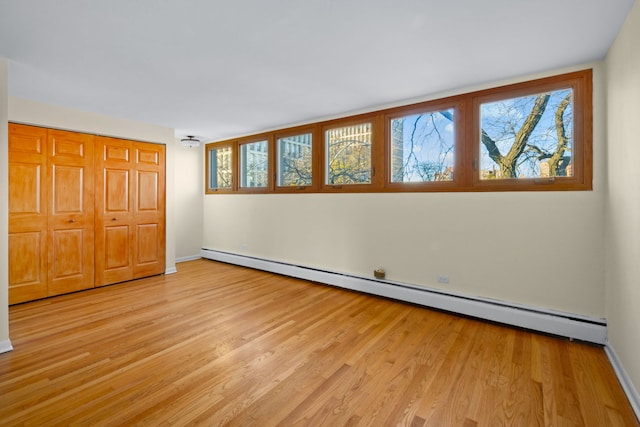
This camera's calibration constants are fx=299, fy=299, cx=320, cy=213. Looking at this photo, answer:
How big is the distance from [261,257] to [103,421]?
3.67 meters

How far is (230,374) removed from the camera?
2158mm

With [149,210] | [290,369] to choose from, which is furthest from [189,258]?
[290,369]

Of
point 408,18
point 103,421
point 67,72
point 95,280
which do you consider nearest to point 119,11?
point 67,72

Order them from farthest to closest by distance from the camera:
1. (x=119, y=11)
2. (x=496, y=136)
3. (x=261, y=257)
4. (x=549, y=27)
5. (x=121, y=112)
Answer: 1. (x=261, y=257)
2. (x=121, y=112)
3. (x=496, y=136)
4. (x=549, y=27)
5. (x=119, y=11)

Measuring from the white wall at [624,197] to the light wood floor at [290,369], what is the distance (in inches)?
13.3

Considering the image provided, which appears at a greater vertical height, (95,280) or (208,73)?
(208,73)

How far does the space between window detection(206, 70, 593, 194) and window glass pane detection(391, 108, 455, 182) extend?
1 cm

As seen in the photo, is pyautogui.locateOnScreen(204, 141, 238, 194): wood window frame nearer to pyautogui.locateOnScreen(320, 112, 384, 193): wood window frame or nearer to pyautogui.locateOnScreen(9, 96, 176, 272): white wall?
pyautogui.locateOnScreen(9, 96, 176, 272): white wall

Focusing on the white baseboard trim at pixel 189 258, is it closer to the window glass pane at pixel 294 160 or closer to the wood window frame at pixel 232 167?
the wood window frame at pixel 232 167

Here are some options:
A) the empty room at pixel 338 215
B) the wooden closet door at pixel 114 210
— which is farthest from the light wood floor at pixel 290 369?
the wooden closet door at pixel 114 210

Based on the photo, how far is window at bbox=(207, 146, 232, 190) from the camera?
6008mm

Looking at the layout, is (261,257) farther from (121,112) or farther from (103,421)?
(103,421)

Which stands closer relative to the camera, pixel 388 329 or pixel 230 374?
pixel 230 374

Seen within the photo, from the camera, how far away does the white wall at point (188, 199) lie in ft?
19.5
